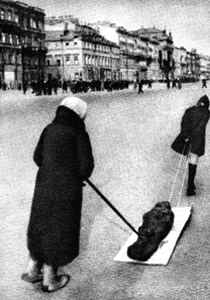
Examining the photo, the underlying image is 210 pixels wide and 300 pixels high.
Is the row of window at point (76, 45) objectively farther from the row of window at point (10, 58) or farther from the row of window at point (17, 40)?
the row of window at point (10, 58)

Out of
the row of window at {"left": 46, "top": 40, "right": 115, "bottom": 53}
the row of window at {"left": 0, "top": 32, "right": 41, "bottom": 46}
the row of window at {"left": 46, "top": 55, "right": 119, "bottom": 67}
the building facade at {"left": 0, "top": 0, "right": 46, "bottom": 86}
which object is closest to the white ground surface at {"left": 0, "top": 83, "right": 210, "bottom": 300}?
the building facade at {"left": 0, "top": 0, "right": 46, "bottom": 86}

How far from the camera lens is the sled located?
419 centimetres

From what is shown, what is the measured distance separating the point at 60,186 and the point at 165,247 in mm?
1328

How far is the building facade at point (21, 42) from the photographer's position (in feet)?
196

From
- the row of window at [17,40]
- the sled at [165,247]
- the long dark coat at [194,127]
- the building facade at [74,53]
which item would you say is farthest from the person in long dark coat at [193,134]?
the building facade at [74,53]

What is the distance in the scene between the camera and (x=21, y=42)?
6519 centimetres

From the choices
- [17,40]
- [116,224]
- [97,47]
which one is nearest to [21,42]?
[17,40]

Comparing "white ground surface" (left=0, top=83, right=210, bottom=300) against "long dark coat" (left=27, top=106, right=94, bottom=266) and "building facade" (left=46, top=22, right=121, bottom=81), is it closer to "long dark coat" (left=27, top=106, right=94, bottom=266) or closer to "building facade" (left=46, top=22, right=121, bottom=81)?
"long dark coat" (left=27, top=106, right=94, bottom=266)

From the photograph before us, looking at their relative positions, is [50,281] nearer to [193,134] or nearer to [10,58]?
[193,134]

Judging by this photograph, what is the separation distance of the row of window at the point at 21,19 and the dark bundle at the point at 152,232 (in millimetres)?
59945

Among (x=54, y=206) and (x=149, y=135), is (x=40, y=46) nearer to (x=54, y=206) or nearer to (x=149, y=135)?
(x=149, y=135)

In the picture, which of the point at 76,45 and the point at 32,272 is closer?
the point at 32,272

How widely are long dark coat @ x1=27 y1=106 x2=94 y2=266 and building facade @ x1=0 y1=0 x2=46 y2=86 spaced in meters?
53.0

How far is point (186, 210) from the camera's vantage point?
552 cm
